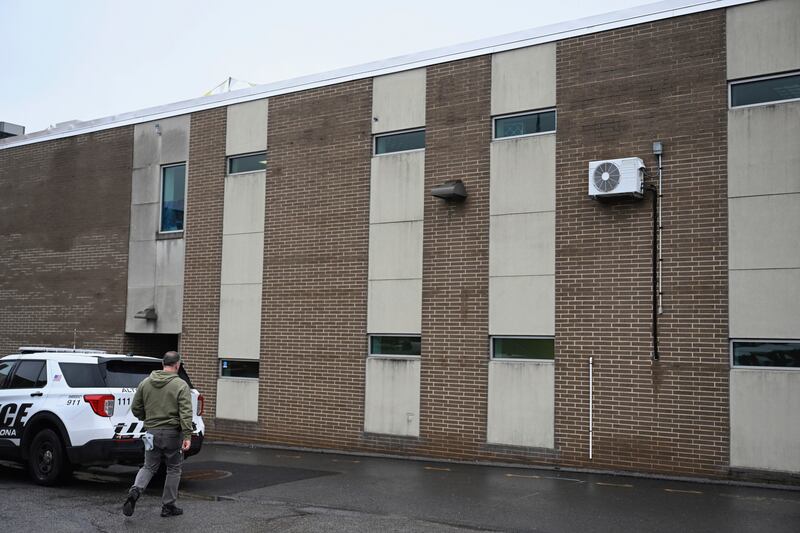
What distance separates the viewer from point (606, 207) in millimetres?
13906

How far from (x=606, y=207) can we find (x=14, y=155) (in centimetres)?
1638

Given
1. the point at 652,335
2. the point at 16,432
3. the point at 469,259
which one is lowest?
the point at 16,432

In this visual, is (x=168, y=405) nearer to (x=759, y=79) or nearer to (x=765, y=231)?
(x=765, y=231)

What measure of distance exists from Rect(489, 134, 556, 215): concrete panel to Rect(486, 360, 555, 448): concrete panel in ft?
9.05

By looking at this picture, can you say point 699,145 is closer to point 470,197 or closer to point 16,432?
point 470,197

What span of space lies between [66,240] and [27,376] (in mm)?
10213

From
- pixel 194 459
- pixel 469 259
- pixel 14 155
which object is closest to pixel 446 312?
pixel 469 259

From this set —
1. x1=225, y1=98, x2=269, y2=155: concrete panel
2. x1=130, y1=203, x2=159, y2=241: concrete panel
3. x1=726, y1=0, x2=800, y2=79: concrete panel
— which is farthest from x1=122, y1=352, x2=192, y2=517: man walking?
x1=130, y1=203, x2=159, y2=241: concrete panel

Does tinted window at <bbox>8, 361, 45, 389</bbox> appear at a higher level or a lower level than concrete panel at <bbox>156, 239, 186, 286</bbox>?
lower

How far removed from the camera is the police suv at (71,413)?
1062 cm

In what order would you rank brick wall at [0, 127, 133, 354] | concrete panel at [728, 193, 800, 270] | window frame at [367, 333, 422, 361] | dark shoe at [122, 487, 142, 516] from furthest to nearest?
brick wall at [0, 127, 133, 354]
window frame at [367, 333, 422, 361]
concrete panel at [728, 193, 800, 270]
dark shoe at [122, 487, 142, 516]

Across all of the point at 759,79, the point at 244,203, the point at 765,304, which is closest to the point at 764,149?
the point at 759,79

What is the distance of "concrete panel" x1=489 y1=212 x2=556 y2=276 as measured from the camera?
1441cm

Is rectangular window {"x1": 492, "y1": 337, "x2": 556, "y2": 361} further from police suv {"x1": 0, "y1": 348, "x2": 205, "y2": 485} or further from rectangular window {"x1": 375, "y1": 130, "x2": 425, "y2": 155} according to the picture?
police suv {"x1": 0, "y1": 348, "x2": 205, "y2": 485}
